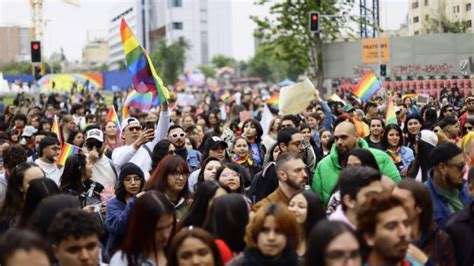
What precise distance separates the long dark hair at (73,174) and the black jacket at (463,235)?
4188mm

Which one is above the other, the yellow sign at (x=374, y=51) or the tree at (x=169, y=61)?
the tree at (x=169, y=61)

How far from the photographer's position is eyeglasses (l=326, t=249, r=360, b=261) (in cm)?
444

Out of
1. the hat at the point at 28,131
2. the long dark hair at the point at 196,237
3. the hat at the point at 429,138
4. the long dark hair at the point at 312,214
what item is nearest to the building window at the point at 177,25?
the hat at the point at 28,131

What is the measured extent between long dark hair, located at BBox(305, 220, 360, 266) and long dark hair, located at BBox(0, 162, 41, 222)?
3.39m

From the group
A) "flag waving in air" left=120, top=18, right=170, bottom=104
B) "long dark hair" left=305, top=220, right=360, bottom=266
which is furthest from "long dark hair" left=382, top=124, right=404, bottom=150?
"long dark hair" left=305, top=220, right=360, bottom=266

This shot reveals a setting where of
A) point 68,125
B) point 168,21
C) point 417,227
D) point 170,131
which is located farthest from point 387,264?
point 168,21

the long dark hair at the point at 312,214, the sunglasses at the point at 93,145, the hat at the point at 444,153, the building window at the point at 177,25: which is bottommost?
the long dark hair at the point at 312,214

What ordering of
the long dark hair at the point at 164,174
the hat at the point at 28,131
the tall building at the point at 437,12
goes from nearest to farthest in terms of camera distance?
the long dark hair at the point at 164,174, the hat at the point at 28,131, the tall building at the point at 437,12

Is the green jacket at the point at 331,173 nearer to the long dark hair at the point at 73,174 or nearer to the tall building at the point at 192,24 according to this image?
the long dark hair at the point at 73,174

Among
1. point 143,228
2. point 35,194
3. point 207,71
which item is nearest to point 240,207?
point 143,228

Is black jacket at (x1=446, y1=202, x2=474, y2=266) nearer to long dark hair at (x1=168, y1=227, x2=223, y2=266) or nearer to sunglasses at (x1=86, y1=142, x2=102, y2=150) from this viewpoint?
long dark hair at (x1=168, y1=227, x2=223, y2=266)

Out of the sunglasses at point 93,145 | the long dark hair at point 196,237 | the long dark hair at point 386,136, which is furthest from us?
the long dark hair at point 386,136

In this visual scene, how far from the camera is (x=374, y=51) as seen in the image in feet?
130

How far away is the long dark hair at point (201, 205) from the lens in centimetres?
642
